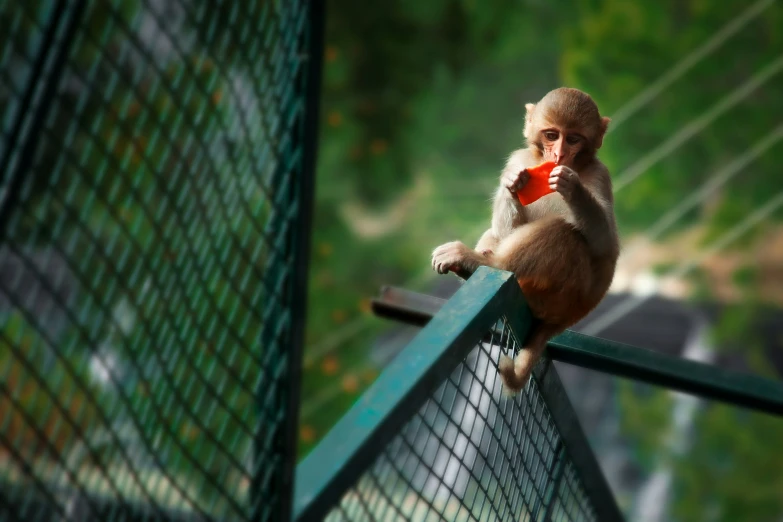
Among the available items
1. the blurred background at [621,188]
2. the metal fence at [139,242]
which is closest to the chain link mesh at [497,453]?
the metal fence at [139,242]

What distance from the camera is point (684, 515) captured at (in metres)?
6.95

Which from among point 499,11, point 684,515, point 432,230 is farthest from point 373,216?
point 684,515

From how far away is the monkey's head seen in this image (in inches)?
82.9

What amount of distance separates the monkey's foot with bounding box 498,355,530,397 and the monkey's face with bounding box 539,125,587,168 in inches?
29.6

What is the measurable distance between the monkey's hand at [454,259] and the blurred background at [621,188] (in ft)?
14.8

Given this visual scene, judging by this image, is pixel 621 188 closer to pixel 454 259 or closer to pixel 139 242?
pixel 454 259

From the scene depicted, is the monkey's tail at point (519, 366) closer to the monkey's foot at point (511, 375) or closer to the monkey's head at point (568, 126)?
the monkey's foot at point (511, 375)

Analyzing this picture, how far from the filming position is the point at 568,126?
83.4 inches

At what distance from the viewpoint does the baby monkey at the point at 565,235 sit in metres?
2.11

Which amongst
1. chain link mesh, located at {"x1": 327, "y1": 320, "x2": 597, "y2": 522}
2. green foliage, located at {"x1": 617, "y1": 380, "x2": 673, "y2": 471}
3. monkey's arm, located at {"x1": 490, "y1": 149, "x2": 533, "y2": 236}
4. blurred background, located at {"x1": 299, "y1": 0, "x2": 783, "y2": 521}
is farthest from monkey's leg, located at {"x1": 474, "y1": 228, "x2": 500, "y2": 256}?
green foliage, located at {"x1": 617, "y1": 380, "x2": 673, "y2": 471}

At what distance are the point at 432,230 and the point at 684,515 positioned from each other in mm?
2814

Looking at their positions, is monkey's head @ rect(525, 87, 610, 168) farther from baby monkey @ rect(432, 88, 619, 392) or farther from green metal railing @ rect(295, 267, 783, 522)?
green metal railing @ rect(295, 267, 783, 522)

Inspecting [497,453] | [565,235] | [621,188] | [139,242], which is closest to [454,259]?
[565,235]

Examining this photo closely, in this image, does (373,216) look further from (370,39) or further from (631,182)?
(631,182)
